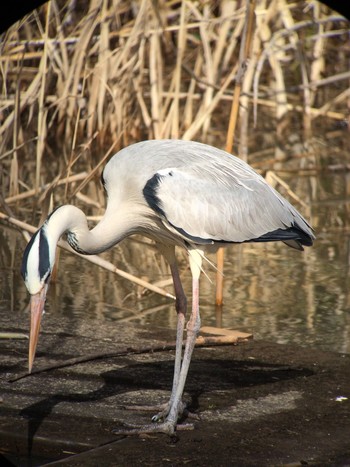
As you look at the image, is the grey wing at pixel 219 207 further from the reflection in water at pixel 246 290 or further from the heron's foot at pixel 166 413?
the reflection in water at pixel 246 290

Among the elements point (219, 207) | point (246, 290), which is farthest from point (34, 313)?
point (246, 290)

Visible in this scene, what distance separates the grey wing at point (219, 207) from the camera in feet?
16.5

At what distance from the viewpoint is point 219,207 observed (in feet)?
17.3

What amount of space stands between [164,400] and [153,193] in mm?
1169

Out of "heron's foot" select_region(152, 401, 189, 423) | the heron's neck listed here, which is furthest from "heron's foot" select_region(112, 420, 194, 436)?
the heron's neck

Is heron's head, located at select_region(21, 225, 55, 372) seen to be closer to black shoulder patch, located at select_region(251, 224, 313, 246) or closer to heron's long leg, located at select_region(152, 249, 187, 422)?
heron's long leg, located at select_region(152, 249, 187, 422)

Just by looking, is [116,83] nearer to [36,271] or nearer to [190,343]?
[190,343]

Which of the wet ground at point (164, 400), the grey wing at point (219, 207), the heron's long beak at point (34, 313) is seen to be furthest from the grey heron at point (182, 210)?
the heron's long beak at point (34, 313)

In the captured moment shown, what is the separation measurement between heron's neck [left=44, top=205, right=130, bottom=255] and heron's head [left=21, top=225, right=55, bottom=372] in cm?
10

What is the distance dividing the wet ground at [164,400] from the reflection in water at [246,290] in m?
0.58

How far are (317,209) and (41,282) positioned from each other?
19.7 ft

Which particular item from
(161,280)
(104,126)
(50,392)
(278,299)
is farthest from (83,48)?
(50,392)

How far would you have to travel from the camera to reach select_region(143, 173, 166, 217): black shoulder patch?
4980mm

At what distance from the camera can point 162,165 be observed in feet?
16.7
